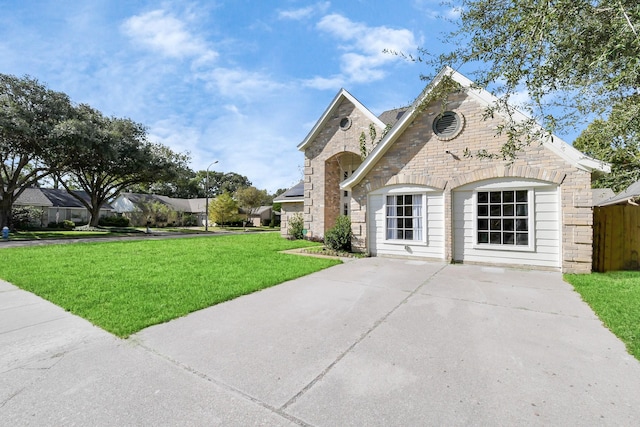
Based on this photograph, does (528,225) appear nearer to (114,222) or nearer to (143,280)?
(143,280)

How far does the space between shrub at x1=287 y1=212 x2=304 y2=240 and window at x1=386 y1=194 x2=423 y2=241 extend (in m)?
7.77

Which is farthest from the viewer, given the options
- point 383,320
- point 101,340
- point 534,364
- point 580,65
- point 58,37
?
point 58,37

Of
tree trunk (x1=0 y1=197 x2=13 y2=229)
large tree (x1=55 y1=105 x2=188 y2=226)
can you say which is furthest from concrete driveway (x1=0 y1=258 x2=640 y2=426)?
tree trunk (x1=0 y1=197 x2=13 y2=229)

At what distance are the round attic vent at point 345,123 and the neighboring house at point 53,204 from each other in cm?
3620

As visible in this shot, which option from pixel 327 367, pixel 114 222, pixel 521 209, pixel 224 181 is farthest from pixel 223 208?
pixel 224 181

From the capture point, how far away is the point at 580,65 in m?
3.96

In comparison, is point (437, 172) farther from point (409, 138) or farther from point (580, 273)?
point (580, 273)

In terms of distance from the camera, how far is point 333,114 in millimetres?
15695

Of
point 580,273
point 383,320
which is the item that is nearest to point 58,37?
point 383,320

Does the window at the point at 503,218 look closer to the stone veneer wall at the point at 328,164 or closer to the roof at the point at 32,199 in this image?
the stone veneer wall at the point at 328,164

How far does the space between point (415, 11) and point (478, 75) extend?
2.05 meters

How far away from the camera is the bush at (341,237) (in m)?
11.5

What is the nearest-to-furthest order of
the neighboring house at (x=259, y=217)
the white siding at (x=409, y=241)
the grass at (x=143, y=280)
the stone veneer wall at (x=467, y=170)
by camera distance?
the grass at (x=143, y=280) → the stone veneer wall at (x=467, y=170) → the white siding at (x=409, y=241) → the neighboring house at (x=259, y=217)

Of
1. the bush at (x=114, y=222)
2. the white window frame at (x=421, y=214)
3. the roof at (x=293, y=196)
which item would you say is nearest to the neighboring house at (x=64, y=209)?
the bush at (x=114, y=222)
